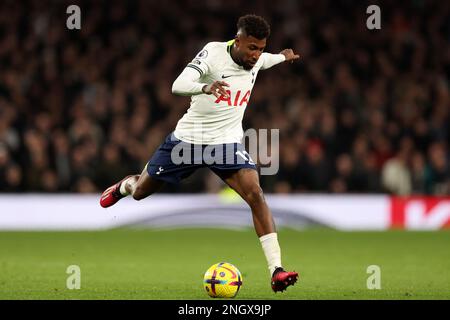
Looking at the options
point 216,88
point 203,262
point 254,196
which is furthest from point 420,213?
point 216,88

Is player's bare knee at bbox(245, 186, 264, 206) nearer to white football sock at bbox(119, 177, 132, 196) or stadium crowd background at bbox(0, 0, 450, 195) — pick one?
white football sock at bbox(119, 177, 132, 196)

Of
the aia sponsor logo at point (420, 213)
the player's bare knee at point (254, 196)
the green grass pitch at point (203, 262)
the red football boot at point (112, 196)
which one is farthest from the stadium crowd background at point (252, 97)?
the player's bare knee at point (254, 196)

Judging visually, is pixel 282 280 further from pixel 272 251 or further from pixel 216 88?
pixel 216 88

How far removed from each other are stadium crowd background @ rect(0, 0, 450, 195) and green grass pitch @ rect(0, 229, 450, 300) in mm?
1276

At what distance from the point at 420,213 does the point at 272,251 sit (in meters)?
9.29

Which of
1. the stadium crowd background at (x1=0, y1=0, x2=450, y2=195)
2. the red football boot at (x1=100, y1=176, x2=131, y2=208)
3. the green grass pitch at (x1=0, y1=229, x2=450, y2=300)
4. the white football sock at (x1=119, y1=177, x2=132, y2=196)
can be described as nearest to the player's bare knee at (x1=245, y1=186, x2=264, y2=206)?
the green grass pitch at (x1=0, y1=229, x2=450, y2=300)

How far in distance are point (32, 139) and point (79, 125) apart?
3.04ft

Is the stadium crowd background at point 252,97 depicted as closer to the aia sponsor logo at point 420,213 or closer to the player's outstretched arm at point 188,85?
the aia sponsor logo at point 420,213

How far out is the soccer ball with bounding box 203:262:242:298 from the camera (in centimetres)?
882

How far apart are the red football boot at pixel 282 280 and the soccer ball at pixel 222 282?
0.36 metres

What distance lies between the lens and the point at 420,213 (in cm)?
1780

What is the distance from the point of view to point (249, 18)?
30.0ft
